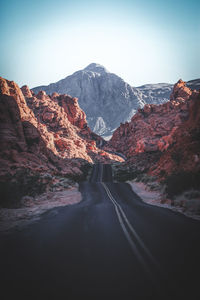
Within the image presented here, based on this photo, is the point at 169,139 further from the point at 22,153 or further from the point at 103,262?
the point at 103,262

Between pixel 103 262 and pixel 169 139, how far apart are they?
30.9m

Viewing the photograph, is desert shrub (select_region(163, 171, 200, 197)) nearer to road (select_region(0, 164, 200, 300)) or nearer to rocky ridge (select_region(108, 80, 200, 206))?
rocky ridge (select_region(108, 80, 200, 206))

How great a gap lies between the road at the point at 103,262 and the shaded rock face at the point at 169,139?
6.73 meters

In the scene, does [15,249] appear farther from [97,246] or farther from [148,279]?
[148,279]

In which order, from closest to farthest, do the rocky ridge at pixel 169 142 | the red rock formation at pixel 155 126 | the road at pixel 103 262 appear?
the road at pixel 103 262, the rocky ridge at pixel 169 142, the red rock formation at pixel 155 126

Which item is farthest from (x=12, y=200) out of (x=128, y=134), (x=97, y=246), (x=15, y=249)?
(x=128, y=134)

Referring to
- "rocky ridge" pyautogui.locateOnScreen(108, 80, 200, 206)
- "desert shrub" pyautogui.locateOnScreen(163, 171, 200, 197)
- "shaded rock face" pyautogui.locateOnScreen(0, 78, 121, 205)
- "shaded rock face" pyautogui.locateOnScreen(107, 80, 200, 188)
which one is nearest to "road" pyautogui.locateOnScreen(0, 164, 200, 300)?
"desert shrub" pyautogui.locateOnScreen(163, 171, 200, 197)

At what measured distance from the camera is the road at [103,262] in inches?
89.0

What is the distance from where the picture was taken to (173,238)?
405cm

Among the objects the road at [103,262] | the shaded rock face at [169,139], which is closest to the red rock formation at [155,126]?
the shaded rock face at [169,139]

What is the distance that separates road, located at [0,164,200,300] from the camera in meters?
2.26

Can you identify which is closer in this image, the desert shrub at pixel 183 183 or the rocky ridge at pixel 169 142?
the desert shrub at pixel 183 183

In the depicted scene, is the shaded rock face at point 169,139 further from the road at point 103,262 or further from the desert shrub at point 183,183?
the road at point 103,262

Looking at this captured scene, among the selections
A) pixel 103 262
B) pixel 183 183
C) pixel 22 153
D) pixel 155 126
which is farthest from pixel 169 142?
pixel 103 262
